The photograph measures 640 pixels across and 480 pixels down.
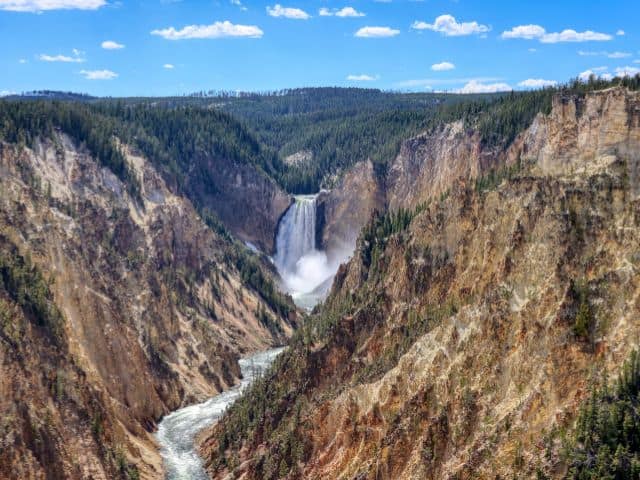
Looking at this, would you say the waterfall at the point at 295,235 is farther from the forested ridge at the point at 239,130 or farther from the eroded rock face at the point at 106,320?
the eroded rock face at the point at 106,320

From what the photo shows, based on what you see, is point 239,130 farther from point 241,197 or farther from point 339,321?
point 339,321

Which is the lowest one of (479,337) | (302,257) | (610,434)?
(302,257)

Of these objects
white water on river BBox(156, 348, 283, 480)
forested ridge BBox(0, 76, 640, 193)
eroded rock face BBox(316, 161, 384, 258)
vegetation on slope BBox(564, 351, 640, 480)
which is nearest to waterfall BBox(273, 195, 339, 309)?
eroded rock face BBox(316, 161, 384, 258)

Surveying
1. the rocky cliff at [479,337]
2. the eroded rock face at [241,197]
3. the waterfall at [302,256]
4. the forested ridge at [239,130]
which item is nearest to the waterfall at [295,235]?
the waterfall at [302,256]

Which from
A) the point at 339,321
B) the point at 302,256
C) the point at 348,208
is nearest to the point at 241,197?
the point at 302,256

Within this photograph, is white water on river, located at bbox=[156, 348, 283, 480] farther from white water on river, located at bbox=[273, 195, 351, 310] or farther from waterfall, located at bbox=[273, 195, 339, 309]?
waterfall, located at bbox=[273, 195, 339, 309]
